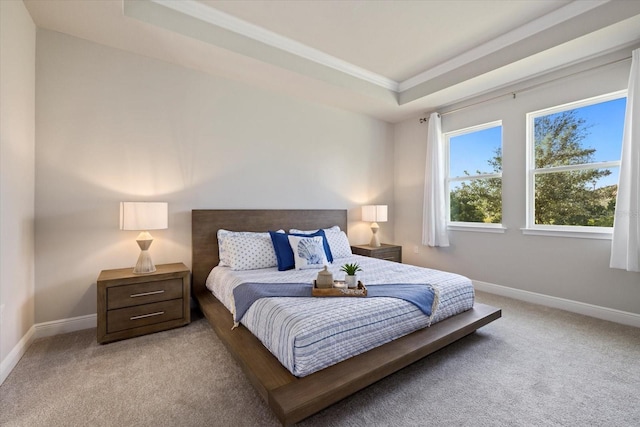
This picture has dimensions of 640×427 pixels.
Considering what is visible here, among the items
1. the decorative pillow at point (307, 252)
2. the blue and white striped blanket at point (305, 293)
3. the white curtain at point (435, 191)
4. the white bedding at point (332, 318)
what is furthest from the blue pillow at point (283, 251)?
the white curtain at point (435, 191)

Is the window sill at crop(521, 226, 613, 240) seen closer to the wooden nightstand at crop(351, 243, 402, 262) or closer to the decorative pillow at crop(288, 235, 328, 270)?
the wooden nightstand at crop(351, 243, 402, 262)

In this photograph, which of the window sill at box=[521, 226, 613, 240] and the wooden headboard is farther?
the wooden headboard

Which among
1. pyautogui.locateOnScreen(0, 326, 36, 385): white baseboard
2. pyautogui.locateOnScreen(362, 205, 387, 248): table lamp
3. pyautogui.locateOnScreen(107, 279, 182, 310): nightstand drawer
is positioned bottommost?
pyautogui.locateOnScreen(0, 326, 36, 385): white baseboard

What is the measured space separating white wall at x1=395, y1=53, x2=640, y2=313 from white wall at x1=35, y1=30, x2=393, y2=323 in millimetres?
1782

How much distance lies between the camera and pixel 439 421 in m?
1.54

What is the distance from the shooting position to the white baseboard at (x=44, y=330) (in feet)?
6.56

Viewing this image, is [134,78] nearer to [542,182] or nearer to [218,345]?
[218,345]

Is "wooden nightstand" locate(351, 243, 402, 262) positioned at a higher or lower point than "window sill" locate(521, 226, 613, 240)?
lower

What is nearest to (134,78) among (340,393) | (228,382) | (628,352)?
(228,382)

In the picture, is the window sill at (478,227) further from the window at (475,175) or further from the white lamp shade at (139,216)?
the white lamp shade at (139,216)

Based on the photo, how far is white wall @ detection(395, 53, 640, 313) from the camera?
2.96 metres

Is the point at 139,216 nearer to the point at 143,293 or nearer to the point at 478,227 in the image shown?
the point at 143,293

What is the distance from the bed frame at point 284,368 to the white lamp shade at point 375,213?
197 cm

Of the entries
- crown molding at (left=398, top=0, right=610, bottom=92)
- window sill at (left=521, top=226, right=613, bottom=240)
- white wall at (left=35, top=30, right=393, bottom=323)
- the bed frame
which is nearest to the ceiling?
crown molding at (left=398, top=0, right=610, bottom=92)
